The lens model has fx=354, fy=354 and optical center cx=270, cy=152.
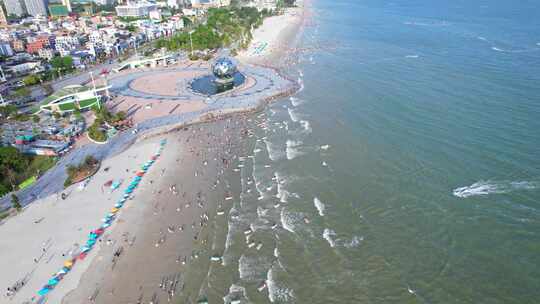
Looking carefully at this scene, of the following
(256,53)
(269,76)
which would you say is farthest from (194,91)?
(256,53)

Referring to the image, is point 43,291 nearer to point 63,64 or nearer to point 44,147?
point 44,147

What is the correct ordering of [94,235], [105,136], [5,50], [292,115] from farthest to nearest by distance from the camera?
[5,50], [292,115], [105,136], [94,235]

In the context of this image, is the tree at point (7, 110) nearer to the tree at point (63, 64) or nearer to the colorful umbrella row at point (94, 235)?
the colorful umbrella row at point (94, 235)

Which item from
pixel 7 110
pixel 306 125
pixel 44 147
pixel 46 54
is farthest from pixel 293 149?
pixel 46 54

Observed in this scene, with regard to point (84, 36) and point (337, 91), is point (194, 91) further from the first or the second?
point (84, 36)

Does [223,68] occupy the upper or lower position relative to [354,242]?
upper

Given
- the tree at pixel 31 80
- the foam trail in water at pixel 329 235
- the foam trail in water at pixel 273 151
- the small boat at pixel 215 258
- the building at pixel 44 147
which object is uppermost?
the tree at pixel 31 80

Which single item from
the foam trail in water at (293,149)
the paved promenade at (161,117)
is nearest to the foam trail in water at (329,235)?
the foam trail in water at (293,149)

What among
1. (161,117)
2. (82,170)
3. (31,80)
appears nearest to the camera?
(82,170)

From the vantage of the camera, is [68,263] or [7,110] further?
[7,110]
